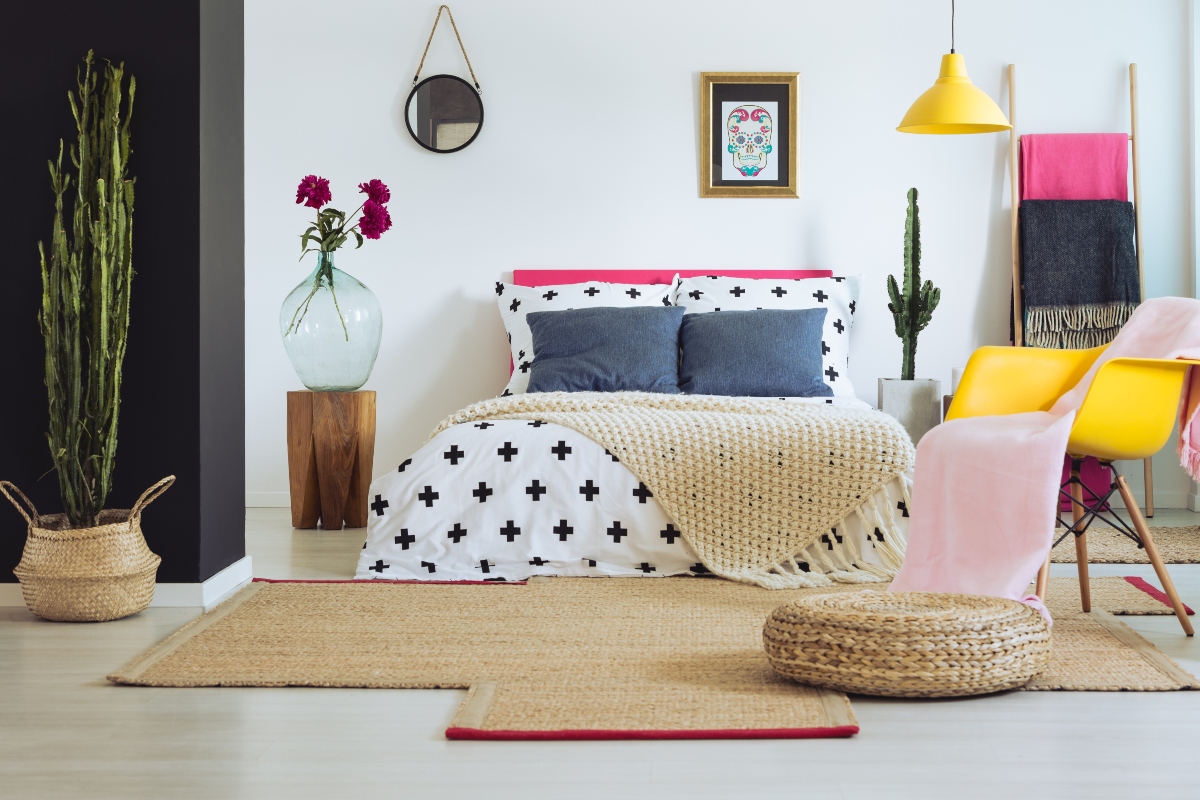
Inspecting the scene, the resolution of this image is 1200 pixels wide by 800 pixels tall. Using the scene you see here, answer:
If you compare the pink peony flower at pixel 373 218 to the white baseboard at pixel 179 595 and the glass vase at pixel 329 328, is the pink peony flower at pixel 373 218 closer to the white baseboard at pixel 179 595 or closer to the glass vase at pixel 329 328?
the glass vase at pixel 329 328

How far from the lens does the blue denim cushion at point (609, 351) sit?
153 inches

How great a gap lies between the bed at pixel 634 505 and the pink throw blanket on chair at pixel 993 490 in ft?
1.50

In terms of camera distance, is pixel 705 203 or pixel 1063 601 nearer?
pixel 1063 601

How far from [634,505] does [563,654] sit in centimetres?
85

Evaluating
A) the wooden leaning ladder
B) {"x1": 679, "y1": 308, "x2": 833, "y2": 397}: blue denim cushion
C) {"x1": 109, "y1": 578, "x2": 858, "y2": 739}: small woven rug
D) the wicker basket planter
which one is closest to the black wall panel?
the wicker basket planter

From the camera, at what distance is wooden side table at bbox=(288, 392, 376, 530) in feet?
12.9

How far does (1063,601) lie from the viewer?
2721 millimetres

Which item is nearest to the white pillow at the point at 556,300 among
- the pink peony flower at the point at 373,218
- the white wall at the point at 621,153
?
the white wall at the point at 621,153

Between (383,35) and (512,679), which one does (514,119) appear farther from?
(512,679)

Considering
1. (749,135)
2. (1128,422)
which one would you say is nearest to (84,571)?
(1128,422)

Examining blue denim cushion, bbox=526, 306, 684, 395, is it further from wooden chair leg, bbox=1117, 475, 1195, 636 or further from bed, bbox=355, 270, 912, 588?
wooden chair leg, bbox=1117, 475, 1195, 636

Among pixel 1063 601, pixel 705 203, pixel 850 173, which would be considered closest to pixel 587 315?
pixel 705 203

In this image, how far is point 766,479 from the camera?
3031mm

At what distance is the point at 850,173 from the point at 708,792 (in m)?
3.46
